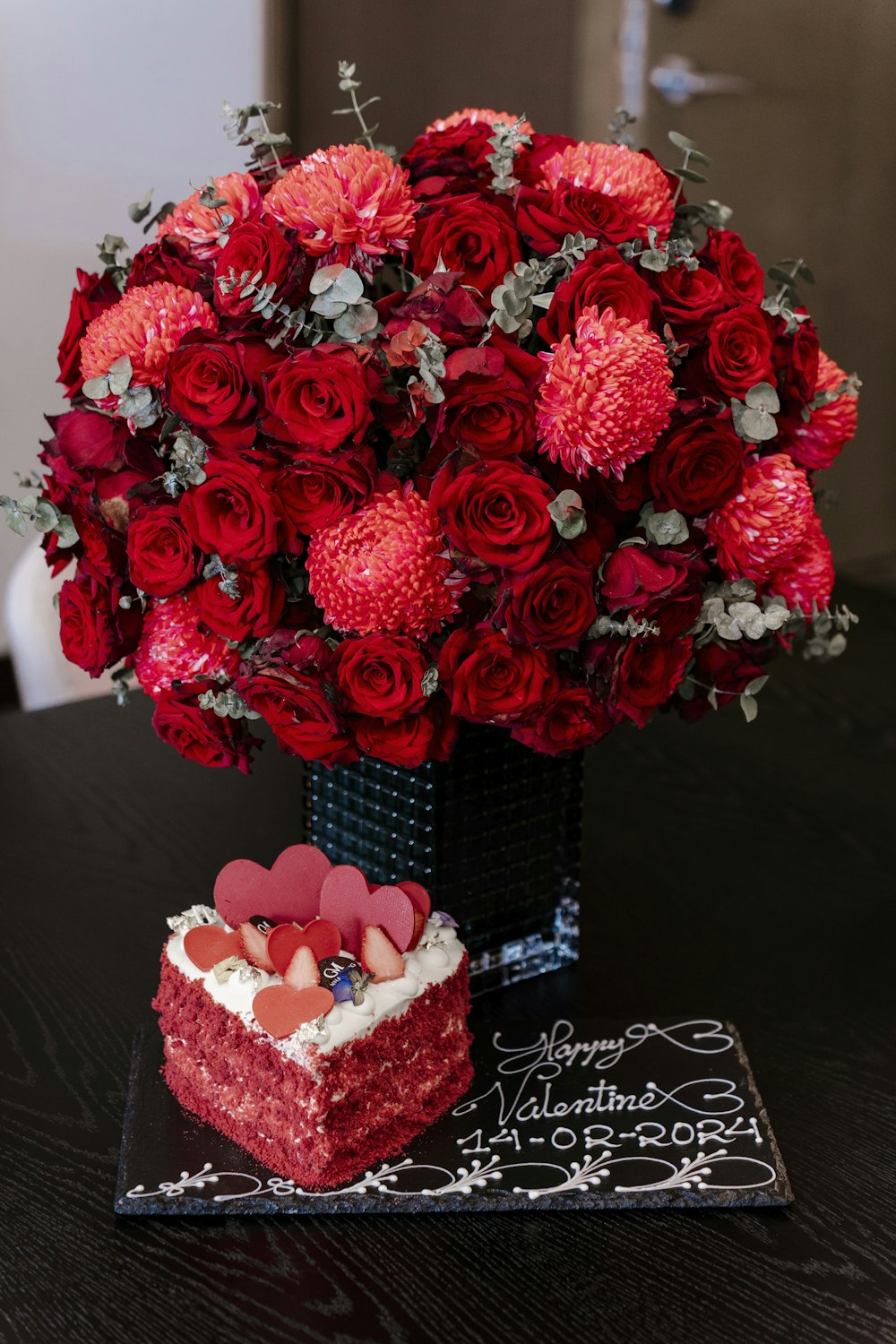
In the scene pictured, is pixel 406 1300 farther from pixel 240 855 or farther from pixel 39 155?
pixel 39 155

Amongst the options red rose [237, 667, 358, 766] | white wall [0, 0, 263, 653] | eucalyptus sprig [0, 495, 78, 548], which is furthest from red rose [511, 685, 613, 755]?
white wall [0, 0, 263, 653]

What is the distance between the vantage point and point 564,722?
2.62 ft

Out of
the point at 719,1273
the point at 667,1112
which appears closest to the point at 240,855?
the point at 667,1112

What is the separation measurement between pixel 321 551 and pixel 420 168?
0.98 ft

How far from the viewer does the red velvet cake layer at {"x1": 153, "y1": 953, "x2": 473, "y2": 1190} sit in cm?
76

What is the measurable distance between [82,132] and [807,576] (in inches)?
104

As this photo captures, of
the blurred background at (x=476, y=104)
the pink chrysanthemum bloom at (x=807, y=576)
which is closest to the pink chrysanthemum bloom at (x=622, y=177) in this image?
the pink chrysanthemum bloom at (x=807, y=576)

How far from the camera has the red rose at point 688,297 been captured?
0.82 metres

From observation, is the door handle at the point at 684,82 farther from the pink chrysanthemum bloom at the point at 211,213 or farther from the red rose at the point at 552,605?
the red rose at the point at 552,605

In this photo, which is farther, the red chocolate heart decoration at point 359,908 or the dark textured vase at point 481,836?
the dark textured vase at point 481,836

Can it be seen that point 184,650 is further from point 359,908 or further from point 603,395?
point 603,395

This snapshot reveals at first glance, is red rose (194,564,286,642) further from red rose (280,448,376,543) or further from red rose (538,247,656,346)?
red rose (538,247,656,346)

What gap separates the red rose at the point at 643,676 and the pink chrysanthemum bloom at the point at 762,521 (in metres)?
0.07

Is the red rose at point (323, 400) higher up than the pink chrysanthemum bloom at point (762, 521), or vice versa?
the red rose at point (323, 400)
